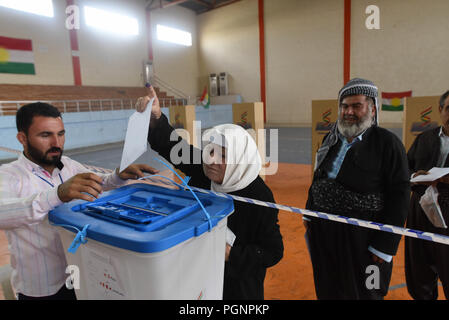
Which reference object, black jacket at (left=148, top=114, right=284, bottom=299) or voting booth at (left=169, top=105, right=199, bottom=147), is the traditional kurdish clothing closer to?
black jacket at (left=148, top=114, right=284, bottom=299)

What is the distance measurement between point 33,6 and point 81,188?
40.1 feet

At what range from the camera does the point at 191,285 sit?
2.62 ft

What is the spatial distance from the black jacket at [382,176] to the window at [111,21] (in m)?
12.8

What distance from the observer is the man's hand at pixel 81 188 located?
2.87 feet

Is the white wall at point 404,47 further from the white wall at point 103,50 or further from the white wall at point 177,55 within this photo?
the white wall at point 103,50

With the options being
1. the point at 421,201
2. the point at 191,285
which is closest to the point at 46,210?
the point at 191,285

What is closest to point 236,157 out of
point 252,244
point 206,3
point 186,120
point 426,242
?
point 252,244

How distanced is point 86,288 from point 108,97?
12.2 meters

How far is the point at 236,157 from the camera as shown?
1192 millimetres

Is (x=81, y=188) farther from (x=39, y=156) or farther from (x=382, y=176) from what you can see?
(x=382, y=176)

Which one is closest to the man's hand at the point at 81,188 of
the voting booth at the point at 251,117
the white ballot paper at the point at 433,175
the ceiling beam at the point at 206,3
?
the white ballot paper at the point at 433,175

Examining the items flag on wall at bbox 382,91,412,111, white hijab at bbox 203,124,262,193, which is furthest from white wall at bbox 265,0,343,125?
white hijab at bbox 203,124,262,193

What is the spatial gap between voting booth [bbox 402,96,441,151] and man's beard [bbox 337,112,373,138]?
2.63 m
